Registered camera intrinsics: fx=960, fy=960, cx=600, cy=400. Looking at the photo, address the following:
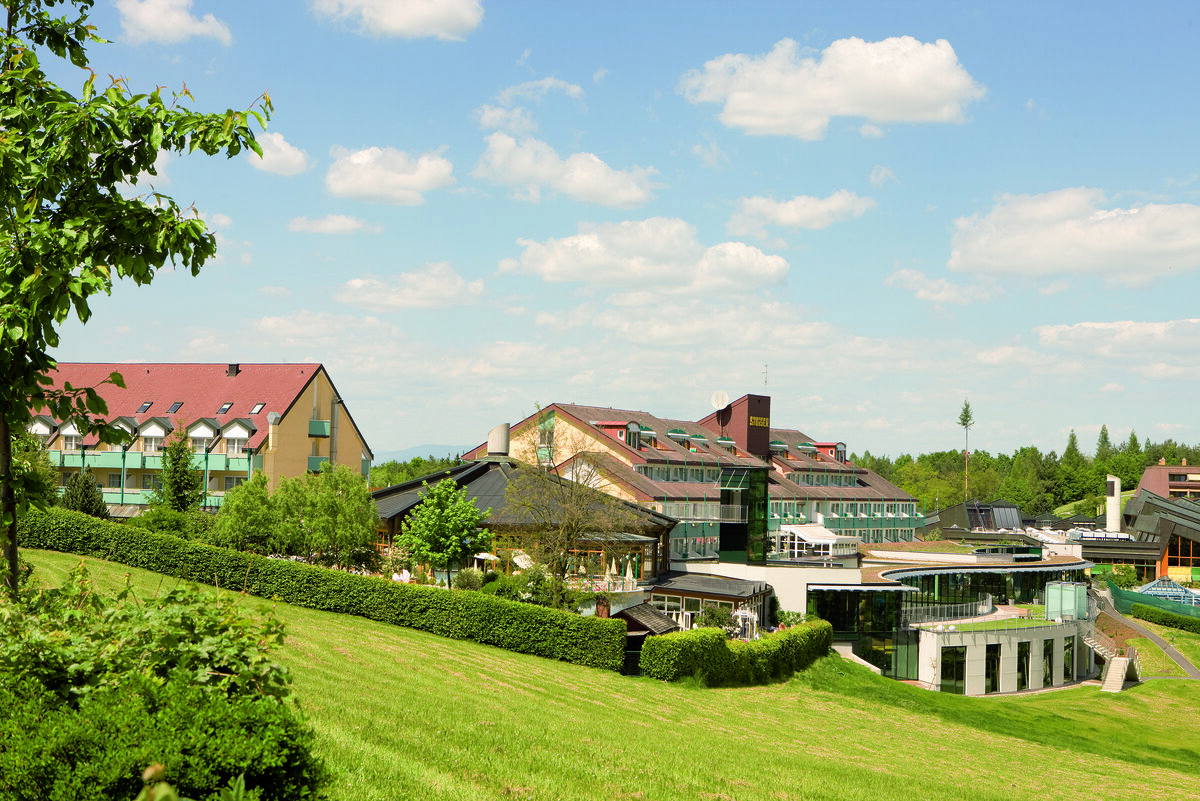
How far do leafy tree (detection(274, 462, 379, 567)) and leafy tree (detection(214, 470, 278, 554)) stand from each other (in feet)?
1.26

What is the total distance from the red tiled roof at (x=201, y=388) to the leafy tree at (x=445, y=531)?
26530mm

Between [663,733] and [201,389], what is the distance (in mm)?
58001

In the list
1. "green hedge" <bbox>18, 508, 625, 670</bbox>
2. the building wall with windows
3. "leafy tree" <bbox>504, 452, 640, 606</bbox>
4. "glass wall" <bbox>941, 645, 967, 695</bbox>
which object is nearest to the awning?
"glass wall" <bbox>941, 645, 967, 695</bbox>

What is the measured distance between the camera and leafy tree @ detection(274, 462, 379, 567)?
4225 centimetres

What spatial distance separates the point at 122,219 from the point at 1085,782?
1058 inches

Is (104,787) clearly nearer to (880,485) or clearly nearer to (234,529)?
(234,529)

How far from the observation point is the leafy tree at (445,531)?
138 feet

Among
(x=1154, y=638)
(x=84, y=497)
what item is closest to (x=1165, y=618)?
(x=1154, y=638)

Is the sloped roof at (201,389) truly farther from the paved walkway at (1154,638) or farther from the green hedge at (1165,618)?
the green hedge at (1165,618)

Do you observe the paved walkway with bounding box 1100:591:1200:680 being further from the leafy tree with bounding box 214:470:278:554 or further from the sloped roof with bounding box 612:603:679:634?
the leafy tree with bounding box 214:470:278:554

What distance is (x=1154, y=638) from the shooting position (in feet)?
223

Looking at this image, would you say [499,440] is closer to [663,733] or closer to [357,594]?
[357,594]

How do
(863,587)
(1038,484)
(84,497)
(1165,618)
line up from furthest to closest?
(1038,484) < (1165,618) < (863,587) < (84,497)

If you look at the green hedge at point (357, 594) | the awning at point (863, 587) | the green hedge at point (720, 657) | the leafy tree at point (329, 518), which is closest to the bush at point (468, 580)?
the green hedge at point (357, 594)
